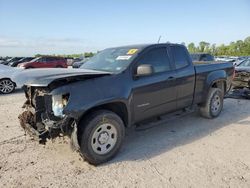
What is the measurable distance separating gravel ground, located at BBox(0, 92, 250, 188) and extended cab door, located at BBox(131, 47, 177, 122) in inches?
25.0

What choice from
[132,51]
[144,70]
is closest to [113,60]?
[132,51]

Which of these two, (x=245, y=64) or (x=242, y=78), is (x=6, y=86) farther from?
(x=245, y=64)

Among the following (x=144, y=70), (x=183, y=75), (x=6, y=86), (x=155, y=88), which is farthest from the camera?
(x=6, y=86)

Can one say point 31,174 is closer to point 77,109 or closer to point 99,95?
point 77,109

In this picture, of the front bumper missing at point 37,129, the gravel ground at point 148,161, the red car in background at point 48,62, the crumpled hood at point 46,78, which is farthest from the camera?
the red car in background at point 48,62

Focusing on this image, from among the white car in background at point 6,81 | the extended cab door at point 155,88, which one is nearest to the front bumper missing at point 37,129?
the extended cab door at point 155,88

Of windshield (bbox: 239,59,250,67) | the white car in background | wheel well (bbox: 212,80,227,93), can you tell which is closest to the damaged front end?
wheel well (bbox: 212,80,227,93)

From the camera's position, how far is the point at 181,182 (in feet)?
11.0

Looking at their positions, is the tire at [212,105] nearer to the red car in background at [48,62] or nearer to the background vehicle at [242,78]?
the background vehicle at [242,78]

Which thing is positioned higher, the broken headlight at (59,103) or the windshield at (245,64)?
the windshield at (245,64)

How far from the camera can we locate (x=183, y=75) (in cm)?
529

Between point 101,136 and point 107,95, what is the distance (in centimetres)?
66

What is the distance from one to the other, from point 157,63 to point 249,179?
8.27 feet

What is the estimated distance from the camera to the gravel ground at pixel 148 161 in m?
3.42
